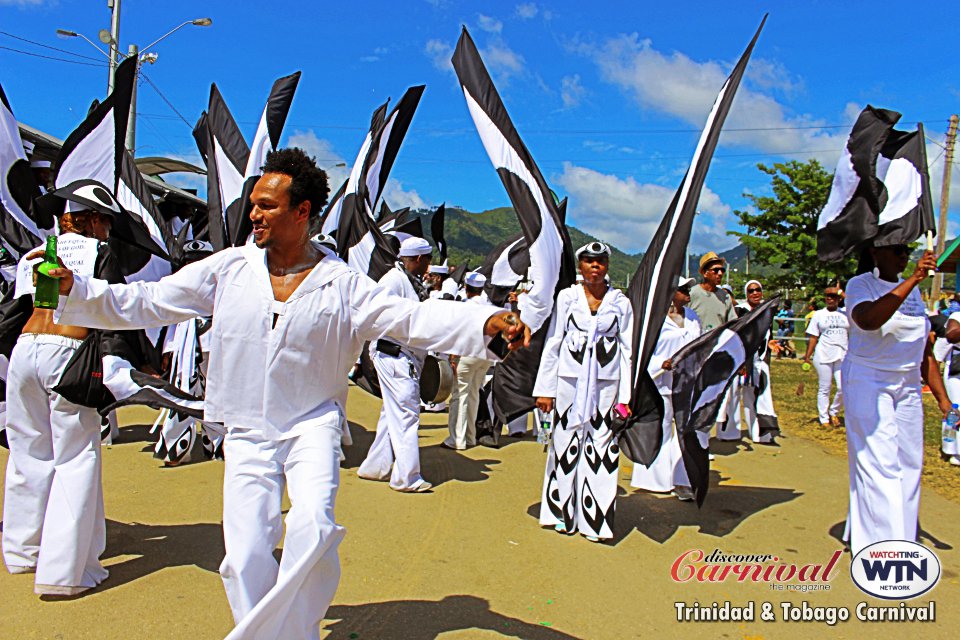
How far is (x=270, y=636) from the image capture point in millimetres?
2984

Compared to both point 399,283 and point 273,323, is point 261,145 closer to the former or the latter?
point 399,283

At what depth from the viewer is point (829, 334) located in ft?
36.2

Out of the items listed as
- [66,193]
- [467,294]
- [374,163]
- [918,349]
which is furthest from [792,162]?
[66,193]

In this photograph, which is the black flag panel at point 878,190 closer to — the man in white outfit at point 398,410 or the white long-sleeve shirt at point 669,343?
the white long-sleeve shirt at point 669,343

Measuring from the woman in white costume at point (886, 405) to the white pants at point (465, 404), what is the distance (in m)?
4.90

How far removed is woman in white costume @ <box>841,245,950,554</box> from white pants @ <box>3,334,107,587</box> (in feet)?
15.5

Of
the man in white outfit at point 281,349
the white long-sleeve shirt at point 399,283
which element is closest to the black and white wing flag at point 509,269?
the white long-sleeve shirt at point 399,283

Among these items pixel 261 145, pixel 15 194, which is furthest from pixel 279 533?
pixel 261 145

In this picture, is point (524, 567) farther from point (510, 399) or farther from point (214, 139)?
point (214, 139)

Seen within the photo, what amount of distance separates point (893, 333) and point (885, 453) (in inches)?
30.2

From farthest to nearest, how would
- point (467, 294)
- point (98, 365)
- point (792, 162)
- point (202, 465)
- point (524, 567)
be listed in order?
point (792, 162)
point (467, 294)
point (202, 465)
point (524, 567)
point (98, 365)

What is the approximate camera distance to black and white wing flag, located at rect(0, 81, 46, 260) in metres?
5.29

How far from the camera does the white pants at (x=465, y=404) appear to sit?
30.3 ft

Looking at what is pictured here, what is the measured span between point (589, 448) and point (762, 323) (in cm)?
201
